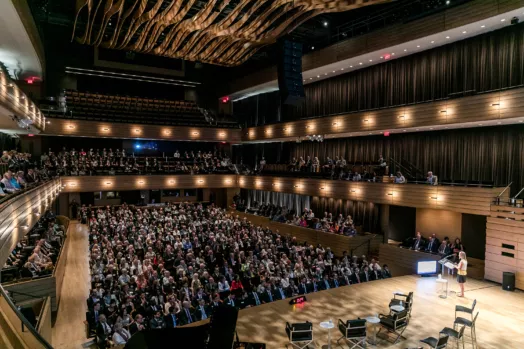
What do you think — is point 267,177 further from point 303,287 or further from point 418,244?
point 303,287

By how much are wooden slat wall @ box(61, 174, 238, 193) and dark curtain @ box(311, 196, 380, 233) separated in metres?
6.55

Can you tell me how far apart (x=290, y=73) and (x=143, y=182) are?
11346mm

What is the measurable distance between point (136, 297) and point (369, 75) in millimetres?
13806

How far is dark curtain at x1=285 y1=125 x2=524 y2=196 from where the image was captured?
12.1 metres

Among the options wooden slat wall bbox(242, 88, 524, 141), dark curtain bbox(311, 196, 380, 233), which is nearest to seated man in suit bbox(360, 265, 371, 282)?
dark curtain bbox(311, 196, 380, 233)

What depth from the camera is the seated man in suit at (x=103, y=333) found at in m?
6.72

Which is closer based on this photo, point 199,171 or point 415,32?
point 415,32

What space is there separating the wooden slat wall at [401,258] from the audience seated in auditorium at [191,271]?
202cm

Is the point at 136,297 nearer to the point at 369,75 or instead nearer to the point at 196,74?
the point at 369,75

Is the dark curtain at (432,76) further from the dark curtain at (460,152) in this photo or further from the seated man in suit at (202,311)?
the seated man in suit at (202,311)

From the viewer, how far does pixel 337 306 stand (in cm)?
842

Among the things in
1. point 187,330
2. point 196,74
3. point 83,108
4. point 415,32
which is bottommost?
point 187,330

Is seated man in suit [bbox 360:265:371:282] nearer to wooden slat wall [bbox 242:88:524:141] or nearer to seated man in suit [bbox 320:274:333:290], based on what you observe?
seated man in suit [bbox 320:274:333:290]

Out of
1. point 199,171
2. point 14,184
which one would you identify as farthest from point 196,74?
point 14,184
